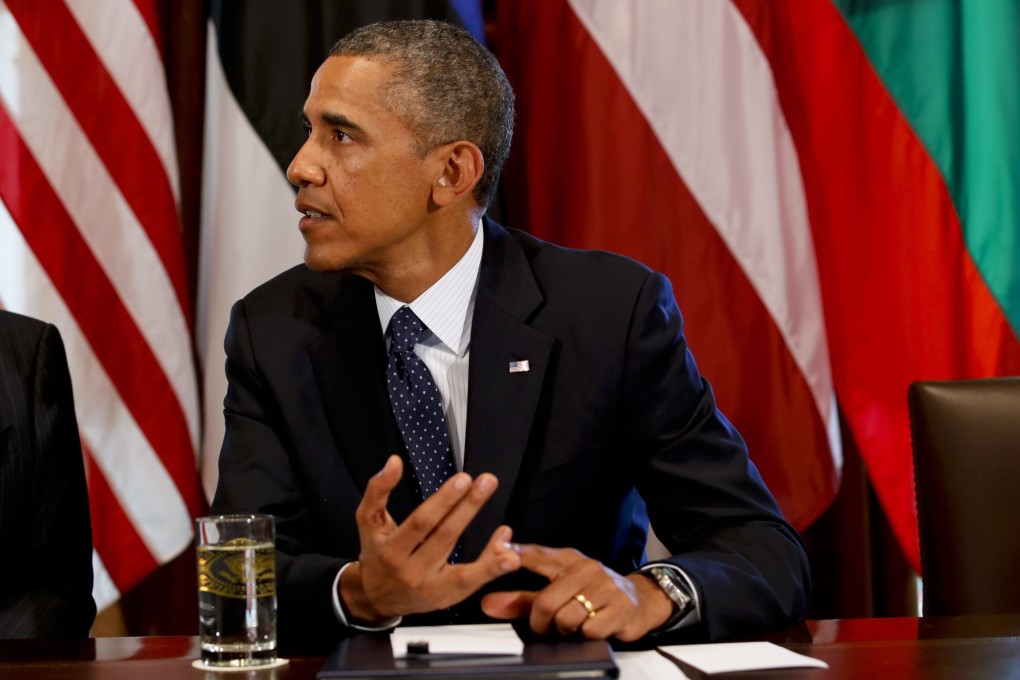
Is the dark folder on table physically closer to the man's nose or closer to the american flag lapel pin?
the american flag lapel pin

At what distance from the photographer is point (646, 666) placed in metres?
1.25

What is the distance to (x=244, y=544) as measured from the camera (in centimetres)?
125

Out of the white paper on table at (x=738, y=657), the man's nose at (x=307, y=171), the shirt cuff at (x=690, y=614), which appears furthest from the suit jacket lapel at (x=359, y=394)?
the white paper on table at (x=738, y=657)

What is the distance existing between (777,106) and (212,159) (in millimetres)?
1395

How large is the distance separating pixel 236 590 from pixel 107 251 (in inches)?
70.7

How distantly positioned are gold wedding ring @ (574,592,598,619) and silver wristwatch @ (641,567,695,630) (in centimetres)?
12

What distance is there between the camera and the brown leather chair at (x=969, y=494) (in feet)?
6.16

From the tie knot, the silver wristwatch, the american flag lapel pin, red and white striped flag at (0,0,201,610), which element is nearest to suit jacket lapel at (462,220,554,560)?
the american flag lapel pin

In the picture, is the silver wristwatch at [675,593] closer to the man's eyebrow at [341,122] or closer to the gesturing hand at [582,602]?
the gesturing hand at [582,602]

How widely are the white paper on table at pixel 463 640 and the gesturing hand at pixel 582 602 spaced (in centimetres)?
5

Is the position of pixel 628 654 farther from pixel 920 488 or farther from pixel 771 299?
pixel 771 299

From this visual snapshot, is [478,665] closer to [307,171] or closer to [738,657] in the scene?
[738,657]

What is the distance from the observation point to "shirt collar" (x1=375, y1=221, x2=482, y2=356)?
198 cm

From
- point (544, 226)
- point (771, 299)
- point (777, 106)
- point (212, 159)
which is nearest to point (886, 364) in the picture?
point (771, 299)
